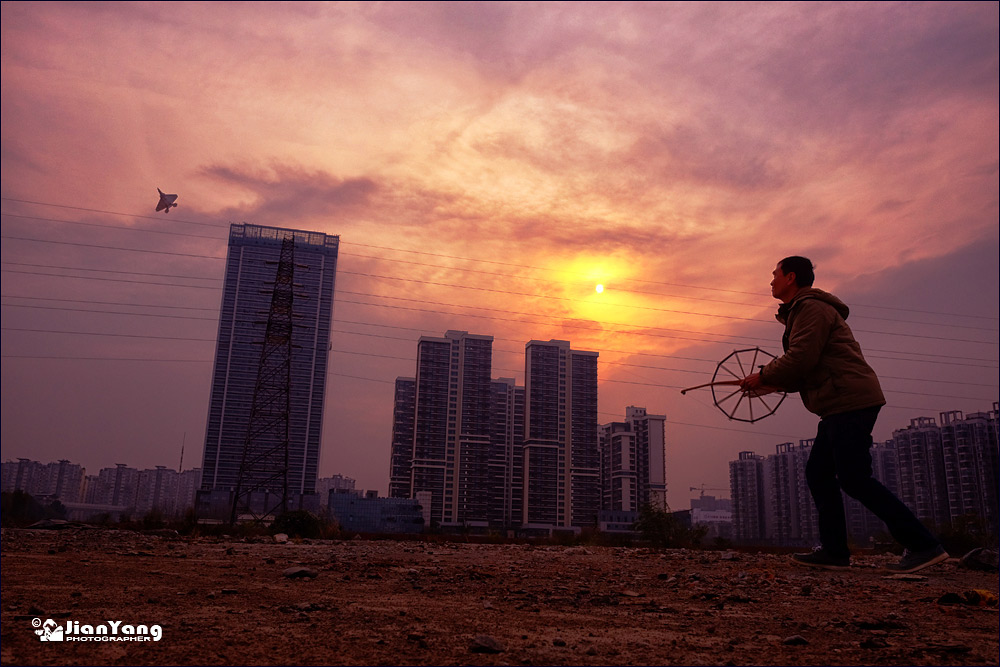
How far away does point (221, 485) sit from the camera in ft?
301

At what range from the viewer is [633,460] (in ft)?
302

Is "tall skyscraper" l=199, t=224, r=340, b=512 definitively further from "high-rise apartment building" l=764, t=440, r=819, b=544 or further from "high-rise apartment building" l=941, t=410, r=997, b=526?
"high-rise apartment building" l=941, t=410, r=997, b=526

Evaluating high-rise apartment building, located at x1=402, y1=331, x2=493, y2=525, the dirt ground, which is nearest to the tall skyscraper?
high-rise apartment building, located at x1=402, y1=331, x2=493, y2=525

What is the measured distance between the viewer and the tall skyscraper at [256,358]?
94250mm

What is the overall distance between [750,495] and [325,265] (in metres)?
76.9

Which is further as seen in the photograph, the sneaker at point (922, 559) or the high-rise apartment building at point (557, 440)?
the high-rise apartment building at point (557, 440)

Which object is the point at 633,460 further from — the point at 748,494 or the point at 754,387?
the point at 754,387

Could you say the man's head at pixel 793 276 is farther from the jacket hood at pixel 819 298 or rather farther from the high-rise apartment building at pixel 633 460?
the high-rise apartment building at pixel 633 460

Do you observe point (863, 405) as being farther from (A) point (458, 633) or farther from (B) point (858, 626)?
(A) point (458, 633)

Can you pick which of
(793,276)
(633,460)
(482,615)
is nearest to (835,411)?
(793,276)

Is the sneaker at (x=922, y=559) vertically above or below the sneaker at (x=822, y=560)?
above

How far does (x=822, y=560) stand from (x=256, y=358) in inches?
4066

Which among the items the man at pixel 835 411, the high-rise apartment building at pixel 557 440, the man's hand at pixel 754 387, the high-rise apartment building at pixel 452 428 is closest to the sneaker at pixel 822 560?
the man at pixel 835 411

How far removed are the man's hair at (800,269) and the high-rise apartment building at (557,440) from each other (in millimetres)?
79306
